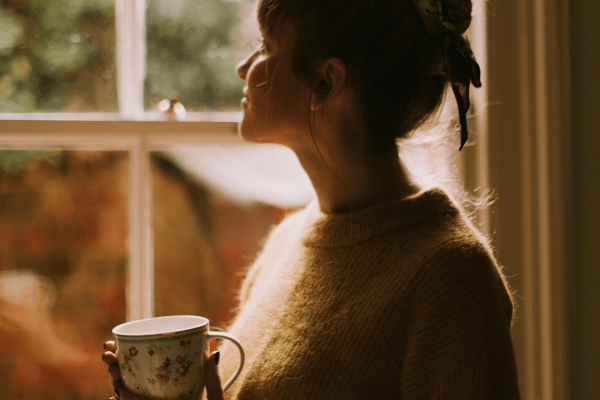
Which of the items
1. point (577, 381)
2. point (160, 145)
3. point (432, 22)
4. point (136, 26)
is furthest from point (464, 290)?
point (136, 26)

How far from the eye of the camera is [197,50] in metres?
1.08

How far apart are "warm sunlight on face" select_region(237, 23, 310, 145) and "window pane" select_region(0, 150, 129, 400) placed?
448 millimetres

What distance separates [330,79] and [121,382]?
0.50 m

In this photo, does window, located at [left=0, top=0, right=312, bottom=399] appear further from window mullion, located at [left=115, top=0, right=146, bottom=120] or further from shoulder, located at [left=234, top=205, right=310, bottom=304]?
shoulder, located at [left=234, top=205, right=310, bottom=304]

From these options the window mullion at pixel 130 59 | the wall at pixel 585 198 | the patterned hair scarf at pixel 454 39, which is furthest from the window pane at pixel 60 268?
the wall at pixel 585 198

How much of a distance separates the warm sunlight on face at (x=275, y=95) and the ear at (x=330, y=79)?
2 centimetres

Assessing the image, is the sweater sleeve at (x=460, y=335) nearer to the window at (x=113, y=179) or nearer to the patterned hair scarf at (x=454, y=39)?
the patterned hair scarf at (x=454, y=39)

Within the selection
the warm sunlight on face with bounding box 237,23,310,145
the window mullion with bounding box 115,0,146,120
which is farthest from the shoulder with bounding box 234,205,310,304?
the window mullion with bounding box 115,0,146,120

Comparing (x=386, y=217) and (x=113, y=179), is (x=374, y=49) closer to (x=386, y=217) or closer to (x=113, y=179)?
(x=386, y=217)

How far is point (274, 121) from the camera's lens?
72cm

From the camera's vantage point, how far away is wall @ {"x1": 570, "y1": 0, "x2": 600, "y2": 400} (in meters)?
0.83

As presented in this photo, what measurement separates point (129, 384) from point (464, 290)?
43 centimetres

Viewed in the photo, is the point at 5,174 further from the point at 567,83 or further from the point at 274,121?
the point at 567,83

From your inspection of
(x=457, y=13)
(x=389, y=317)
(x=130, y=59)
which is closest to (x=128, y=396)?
(x=389, y=317)
